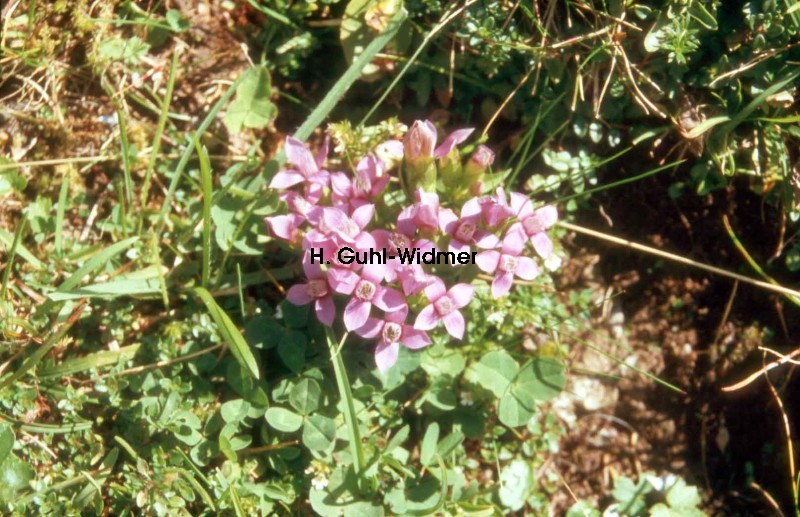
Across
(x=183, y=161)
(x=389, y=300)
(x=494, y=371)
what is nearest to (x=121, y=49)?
(x=183, y=161)

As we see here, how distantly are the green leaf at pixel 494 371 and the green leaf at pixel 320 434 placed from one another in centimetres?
58

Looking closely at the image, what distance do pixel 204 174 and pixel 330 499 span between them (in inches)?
48.4

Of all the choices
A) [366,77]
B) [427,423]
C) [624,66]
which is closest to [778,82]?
[624,66]

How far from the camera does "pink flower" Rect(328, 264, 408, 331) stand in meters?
2.39

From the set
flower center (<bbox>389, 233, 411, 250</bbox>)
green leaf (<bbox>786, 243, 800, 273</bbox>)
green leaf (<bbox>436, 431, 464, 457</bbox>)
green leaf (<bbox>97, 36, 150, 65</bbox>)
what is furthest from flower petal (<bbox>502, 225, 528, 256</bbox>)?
green leaf (<bbox>97, 36, 150, 65</bbox>)

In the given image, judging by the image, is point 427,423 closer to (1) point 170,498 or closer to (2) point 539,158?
(1) point 170,498

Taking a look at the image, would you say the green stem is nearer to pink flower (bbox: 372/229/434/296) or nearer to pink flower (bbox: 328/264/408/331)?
pink flower (bbox: 328/264/408/331)

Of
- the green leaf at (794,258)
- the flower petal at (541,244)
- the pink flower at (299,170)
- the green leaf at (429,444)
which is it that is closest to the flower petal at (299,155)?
the pink flower at (299,170)

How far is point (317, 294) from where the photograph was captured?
8.19 feet

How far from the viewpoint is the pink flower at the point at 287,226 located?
101 inches

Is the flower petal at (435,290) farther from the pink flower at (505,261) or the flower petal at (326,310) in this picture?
the flower petal at (326,310)

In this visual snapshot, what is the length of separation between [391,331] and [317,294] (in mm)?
275

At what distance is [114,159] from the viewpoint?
10.0 feet

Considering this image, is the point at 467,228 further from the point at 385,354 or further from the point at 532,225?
the point at 385,354
